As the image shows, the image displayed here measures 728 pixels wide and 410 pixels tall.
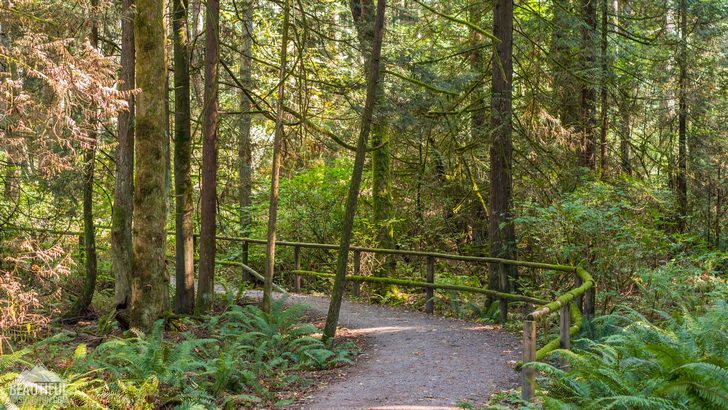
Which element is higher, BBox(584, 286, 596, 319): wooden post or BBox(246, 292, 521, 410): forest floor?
BBox(584, 286, 596, 319): wooden post

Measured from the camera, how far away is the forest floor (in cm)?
757

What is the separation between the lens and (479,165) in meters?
16.9

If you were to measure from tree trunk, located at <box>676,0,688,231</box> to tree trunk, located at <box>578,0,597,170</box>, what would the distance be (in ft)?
8.27

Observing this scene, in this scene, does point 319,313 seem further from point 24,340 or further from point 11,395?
point 11,395

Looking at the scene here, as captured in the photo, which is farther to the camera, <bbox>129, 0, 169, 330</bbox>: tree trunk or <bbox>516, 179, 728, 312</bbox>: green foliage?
<bbox>129, 0, 169, 330</bbox>: tree trunk

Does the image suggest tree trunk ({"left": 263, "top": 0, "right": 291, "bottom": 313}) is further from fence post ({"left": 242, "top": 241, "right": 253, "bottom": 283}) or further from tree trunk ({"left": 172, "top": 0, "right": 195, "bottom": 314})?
fence post ({"left": 242, "top": 241, "right": 253, "bottom": 283})

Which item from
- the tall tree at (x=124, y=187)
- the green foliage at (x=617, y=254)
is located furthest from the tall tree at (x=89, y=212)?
the green foliage at (x=617, y=254)

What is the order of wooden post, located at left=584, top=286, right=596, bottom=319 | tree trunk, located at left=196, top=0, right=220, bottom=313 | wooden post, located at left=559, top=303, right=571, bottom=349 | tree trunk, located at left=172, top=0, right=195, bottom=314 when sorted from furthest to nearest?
tree trunk, located at left=172, top=0, right=195, bottom=314, tree trunk, located at left=196, top=0, right=220, bottom=313, wooden post, located at left=584, top=286, right=596, bottom=319, wooden post, located at left=559, top=303, right=571, bottom=349

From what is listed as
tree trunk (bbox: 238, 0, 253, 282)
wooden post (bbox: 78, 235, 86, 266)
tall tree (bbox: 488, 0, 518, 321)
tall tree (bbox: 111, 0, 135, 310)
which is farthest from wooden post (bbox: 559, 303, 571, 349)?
wooden post (bbox: 78, 235, 86, 266)

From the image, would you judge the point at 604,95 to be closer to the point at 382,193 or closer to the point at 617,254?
the point at 382,193

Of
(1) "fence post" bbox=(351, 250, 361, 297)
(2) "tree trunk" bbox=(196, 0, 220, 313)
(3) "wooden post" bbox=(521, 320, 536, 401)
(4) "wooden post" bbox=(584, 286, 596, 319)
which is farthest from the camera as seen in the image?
(1) "fence post" bbox=(351, 250, 361, 297)

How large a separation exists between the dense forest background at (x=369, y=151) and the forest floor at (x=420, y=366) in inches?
63.1

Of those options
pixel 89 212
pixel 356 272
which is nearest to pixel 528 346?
pixel 356 272

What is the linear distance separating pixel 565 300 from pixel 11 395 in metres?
5.71
